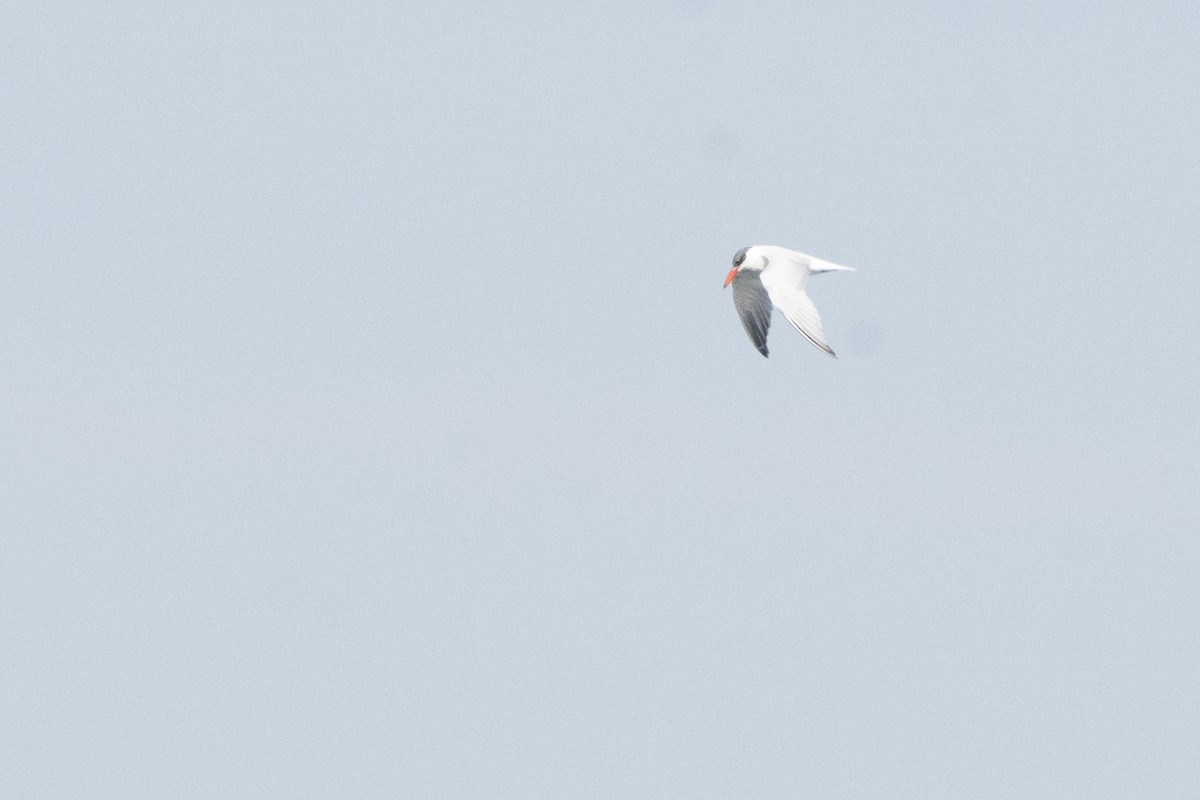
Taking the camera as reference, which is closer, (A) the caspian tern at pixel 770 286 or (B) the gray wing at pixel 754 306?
(A) the caspian tern at pixel 770 286

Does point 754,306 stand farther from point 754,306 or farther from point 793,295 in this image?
point 793,295

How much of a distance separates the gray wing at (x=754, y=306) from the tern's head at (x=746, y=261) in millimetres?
472

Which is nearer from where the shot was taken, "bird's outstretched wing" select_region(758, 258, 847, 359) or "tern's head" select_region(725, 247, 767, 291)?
"bird's outstretched wing" select_region(758, 258, 847, 359)

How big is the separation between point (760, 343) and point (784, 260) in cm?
384

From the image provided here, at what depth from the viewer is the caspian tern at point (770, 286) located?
69688 millimetres

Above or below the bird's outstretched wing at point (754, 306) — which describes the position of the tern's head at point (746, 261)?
above

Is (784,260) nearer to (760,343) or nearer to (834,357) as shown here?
(760,343)

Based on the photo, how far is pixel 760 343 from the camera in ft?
232

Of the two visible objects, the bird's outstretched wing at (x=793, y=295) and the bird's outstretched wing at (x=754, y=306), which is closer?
the bird's outstretched wing at (x=793, y=295)

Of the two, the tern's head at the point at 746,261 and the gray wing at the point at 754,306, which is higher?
the tern's head at the point at 746,261

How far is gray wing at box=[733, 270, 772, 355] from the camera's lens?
70.9 metres

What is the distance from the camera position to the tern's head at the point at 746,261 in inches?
2908

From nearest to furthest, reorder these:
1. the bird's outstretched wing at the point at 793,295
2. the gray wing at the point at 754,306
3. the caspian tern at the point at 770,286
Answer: the bird's outstretched wing at the point at 793,295 → the caspian tern at the point at 770,286 → the gray wing at the point at 754,306

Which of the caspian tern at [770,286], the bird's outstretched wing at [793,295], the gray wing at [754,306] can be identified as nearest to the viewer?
the bird's outstretched wing at [793,295]
